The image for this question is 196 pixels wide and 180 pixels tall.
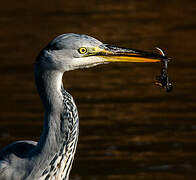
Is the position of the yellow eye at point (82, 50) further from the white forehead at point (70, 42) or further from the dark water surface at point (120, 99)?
the dark water surface at point (120, 99)

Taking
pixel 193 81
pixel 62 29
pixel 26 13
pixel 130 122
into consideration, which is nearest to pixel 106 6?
pixel 26 13

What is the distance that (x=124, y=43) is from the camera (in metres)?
18.2

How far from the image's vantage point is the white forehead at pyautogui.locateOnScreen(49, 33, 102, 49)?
6613mm

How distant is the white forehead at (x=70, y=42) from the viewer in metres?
6.61

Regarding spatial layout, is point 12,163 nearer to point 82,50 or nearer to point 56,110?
point 56,110

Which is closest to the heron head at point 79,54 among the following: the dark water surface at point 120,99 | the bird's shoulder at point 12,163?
the bird's shoulder at point 12,163

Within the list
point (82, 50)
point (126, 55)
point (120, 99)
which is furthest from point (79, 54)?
point (120, 99)

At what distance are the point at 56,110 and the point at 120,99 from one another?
23.7 feet

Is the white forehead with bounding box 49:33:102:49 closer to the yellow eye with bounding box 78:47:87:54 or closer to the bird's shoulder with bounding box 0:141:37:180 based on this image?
the yellow eye with bounding box 78:47:87:54

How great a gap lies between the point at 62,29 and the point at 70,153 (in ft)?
46.7

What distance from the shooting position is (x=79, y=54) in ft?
21.9

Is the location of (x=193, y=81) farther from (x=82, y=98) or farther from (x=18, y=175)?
(x=18, y=175)

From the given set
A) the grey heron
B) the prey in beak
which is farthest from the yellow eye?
the prey in beak

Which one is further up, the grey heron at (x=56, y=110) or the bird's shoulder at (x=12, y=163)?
the grey heron at (x=56, y=110)
